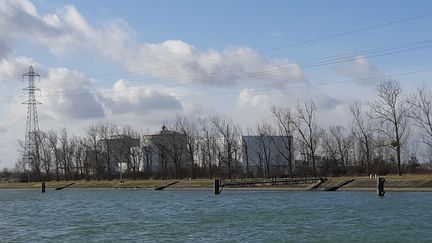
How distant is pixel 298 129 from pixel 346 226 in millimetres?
69609

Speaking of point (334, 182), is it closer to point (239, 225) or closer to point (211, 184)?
point (211, 184)

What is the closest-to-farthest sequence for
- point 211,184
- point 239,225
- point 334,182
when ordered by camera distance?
point 239,225
point 334,182
point 211,184

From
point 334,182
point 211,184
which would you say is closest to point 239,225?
point 334,182

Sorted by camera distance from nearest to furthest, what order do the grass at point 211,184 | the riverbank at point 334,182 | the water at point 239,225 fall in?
the water at point 239,225, the riverbank at point 334,182, the grass at point 211,184

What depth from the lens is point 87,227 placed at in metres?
37.4

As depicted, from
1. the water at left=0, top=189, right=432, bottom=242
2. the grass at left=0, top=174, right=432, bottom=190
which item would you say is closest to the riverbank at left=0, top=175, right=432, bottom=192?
the grass at left=0, top=174, right=432, bottom=190

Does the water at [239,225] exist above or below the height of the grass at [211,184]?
below

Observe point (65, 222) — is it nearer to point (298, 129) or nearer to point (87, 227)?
point (87, 227)

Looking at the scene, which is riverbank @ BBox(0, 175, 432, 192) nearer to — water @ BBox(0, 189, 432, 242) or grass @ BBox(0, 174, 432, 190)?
grass @ BBox(0, 174, 432, 190)

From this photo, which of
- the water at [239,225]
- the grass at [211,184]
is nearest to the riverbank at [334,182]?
the grass at [211,184]

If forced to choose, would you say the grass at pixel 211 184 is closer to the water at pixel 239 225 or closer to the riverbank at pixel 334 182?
the riverbank at pixel 334 182

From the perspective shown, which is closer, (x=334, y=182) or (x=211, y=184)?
(x=334, y=182)

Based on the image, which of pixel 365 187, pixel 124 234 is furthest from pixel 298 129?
pixel 124 234

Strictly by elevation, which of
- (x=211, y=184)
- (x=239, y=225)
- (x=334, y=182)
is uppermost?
(x=334, y=182)
